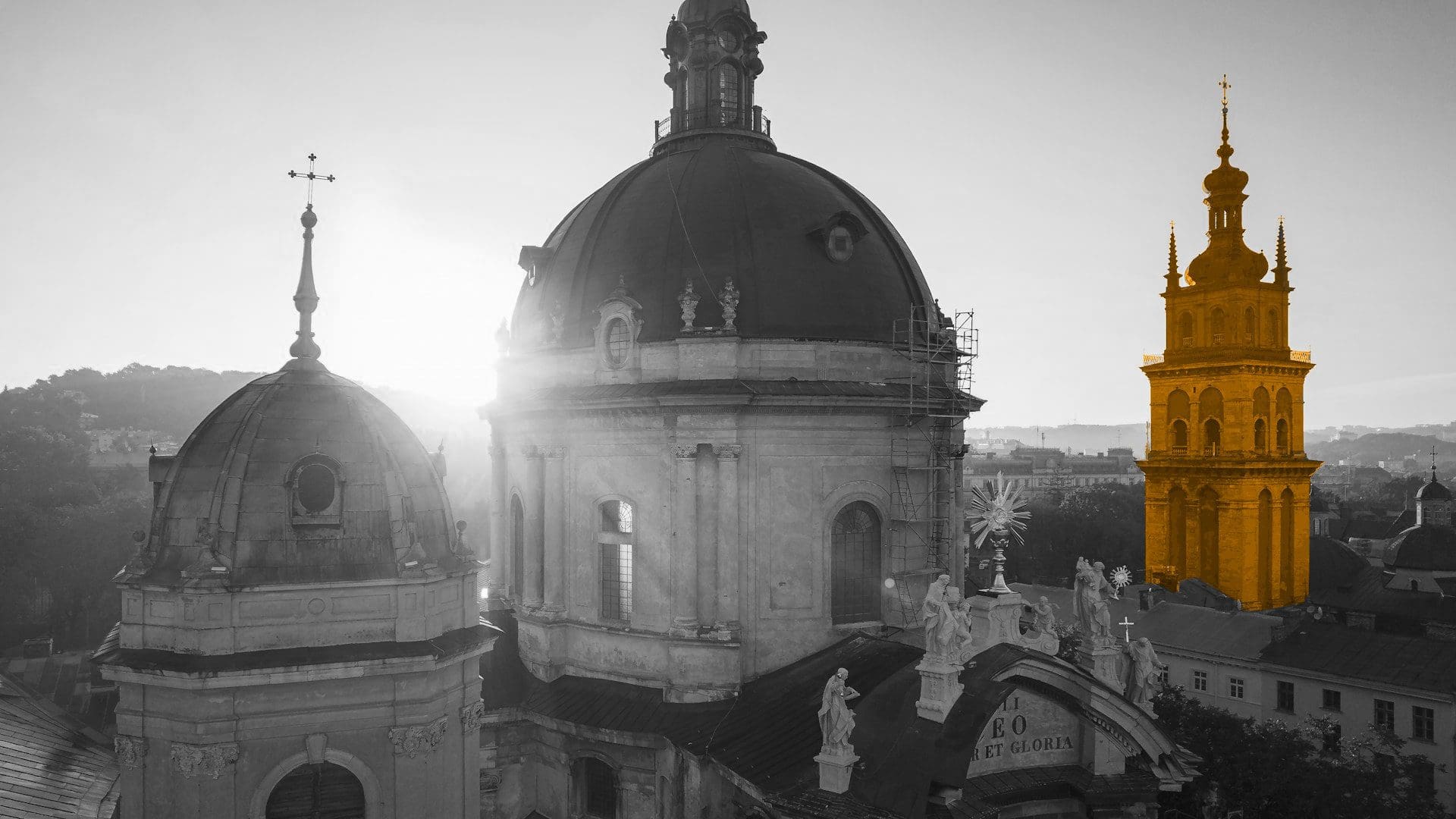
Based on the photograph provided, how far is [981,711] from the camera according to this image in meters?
18.7

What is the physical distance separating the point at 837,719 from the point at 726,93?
794 inches

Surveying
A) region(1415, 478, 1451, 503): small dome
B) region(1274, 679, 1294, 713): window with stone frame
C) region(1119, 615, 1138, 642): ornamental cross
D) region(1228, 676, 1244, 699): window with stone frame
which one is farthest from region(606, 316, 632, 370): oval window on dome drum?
region(1415, 478, 1451, 503): small dome

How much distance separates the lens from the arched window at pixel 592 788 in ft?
81.9

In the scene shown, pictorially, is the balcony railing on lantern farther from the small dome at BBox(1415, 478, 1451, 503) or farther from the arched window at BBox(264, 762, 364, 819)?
the small dome at BBox(1415, 478, 1451, 503)

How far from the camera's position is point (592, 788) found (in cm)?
2525

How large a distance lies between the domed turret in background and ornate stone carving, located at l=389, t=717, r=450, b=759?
0.03 meters

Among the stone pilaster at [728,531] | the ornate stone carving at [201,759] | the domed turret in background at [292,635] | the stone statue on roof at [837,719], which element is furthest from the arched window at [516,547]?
the ornate stone carving at [201,759]

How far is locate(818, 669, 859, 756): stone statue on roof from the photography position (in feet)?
61.9

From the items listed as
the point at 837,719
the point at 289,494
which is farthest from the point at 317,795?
the point at 837,719

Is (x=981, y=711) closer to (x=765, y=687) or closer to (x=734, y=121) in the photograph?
(x=765, y=687)

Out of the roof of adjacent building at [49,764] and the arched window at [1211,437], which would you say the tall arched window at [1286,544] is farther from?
the roof of adjacent building at [49,764]

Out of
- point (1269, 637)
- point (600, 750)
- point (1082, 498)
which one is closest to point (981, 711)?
→ point (600, 750)

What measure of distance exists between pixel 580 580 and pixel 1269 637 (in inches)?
1525

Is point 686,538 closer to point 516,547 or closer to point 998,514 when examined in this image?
point 998,514
